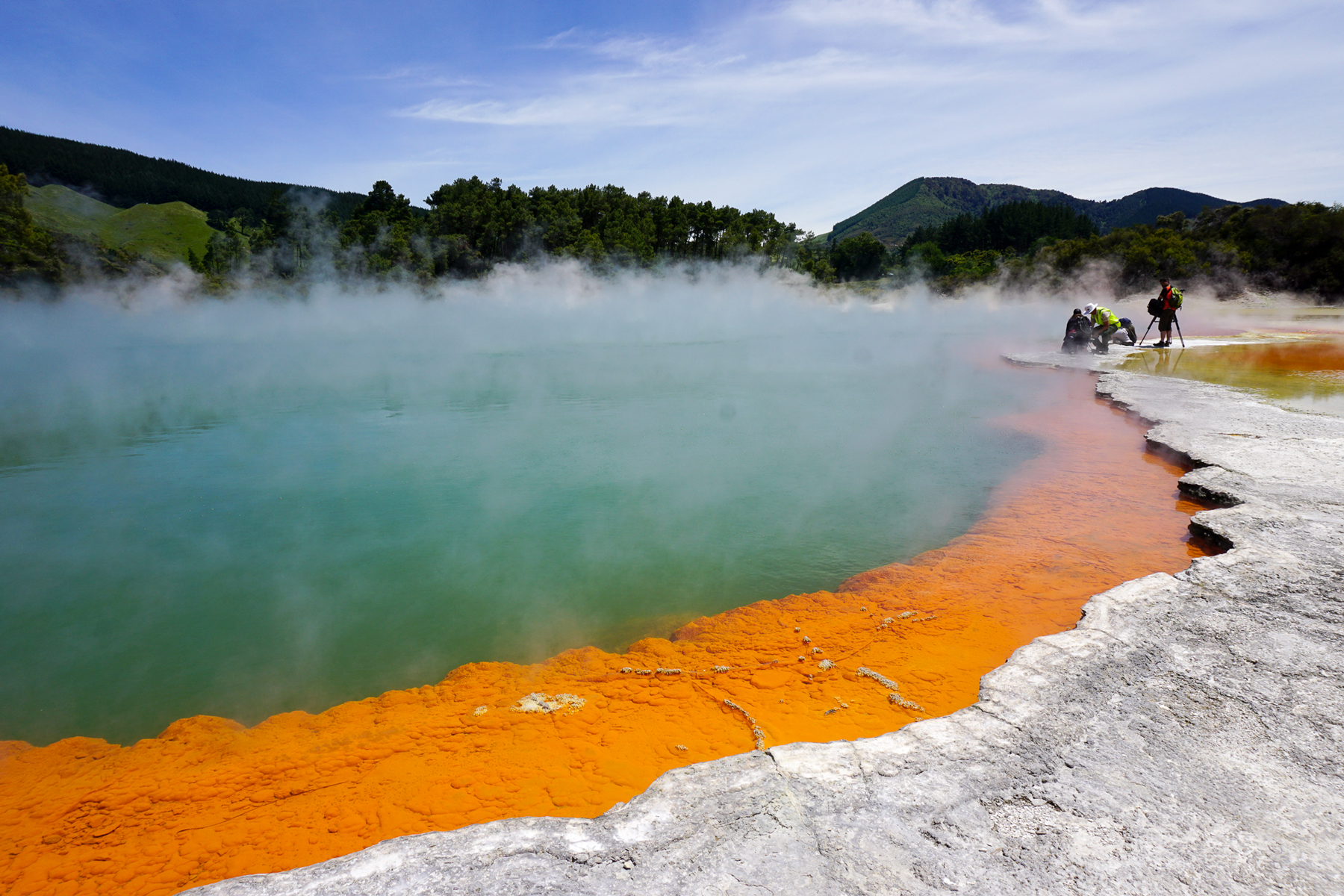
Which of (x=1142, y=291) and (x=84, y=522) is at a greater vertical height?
(x=1142, y=291)

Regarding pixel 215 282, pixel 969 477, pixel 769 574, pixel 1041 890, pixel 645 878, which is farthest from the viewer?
pixel 215 282

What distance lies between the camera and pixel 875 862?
2.07 m

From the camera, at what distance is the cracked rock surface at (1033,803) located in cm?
202

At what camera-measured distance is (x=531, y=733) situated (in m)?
3.54

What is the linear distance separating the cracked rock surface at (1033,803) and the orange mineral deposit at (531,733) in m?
0.63

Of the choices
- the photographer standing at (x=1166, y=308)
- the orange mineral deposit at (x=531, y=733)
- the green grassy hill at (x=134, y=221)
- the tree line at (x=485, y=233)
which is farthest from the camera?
the green grassy hill at (x=134, y=221)

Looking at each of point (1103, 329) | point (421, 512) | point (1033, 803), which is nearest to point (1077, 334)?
point (1103, 329)

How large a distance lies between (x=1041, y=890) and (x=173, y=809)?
3.68 metres

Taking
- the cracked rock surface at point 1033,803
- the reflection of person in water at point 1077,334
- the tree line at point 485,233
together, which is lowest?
the cracked rock surface at point 1033,803

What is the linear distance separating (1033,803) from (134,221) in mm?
130335

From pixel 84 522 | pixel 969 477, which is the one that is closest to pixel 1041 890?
pixel 969 477

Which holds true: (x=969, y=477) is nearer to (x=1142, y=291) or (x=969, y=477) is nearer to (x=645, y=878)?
(x=645, y=878)

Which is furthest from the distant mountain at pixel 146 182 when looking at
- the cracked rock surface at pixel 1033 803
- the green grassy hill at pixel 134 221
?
the cracked rock surface at pixel 1033 803

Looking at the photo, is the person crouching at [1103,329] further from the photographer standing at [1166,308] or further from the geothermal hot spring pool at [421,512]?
the geothermal hot spring pool at [421,512]
